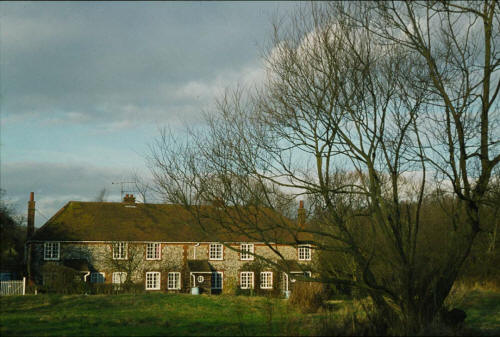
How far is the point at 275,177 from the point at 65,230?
28109 mm

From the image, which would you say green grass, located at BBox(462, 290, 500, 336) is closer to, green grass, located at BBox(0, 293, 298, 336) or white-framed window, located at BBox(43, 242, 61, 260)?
green grass, located at BBox(0, 293, 298, 336)

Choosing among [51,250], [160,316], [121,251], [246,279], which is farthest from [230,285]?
[160,316]

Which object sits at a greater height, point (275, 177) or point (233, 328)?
point (275, 177)

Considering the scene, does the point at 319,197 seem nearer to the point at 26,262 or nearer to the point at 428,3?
the point at 428,3

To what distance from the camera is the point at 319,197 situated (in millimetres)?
12625

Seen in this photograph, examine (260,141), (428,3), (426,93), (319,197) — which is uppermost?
(428,3)

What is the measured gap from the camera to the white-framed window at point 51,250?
35.3 m

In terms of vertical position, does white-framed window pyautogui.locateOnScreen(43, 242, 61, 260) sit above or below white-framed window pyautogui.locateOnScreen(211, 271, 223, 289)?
above

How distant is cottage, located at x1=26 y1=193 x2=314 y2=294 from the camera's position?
35281 millimetres

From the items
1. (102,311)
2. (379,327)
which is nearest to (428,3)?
(379,327)

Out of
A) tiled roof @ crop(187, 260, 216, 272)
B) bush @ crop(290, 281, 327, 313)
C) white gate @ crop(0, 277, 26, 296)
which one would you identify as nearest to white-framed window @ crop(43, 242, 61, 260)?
white gate @ crop(0, 277, 26, 296)

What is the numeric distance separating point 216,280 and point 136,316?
24629 millimetres

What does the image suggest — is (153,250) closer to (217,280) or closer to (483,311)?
(217,280)

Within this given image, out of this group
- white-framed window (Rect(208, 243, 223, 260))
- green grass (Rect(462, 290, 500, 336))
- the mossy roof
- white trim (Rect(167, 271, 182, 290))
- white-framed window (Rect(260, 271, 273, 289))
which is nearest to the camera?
green grass (Rect(462, 290, 500, 336))
